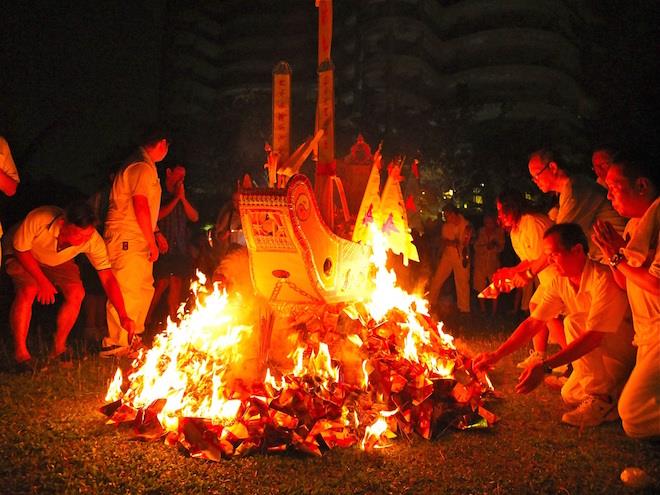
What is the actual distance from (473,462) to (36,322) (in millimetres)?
6962

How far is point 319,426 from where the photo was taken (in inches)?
180

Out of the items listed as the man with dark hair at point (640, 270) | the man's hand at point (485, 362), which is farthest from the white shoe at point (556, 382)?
the man with dark hair at point (640, 270)

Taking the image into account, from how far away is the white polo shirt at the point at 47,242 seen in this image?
624 cm

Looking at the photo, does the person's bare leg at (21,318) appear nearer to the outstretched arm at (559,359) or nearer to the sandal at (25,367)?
the sandal at (25,367)

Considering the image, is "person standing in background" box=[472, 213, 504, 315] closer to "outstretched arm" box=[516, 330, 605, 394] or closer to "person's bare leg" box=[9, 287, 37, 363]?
"outstretched arm" box=[516, 330, 605, 394]

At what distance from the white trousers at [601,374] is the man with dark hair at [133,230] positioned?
14.9 feet

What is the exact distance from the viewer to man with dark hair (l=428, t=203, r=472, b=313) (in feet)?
36.0

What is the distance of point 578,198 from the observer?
20.5 ft

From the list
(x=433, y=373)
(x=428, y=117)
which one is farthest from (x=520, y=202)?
(x=428, y=117)

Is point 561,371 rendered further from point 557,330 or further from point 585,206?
point 585,206

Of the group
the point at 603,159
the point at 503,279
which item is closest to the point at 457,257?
the point at 503,279

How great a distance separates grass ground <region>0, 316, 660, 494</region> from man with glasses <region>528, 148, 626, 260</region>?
6.75 ft

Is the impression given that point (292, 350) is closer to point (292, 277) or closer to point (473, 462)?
point (292, 277)

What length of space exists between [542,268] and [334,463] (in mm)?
3224
